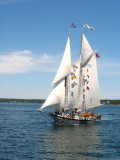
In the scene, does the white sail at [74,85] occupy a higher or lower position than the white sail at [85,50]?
lower

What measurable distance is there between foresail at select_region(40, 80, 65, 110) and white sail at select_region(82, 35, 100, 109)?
10867 mm

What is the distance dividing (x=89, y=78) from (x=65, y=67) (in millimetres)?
11888

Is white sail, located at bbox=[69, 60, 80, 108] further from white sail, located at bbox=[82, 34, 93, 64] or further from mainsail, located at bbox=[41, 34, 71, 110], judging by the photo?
white sail, located at bbox=[82, 34, 93, 64]

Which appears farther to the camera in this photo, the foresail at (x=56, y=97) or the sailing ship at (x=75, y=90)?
the sailing ship at (x=75, y=90)

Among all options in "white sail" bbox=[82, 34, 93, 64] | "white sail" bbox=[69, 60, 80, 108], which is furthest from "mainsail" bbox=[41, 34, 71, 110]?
"white sail" bbox=[82, 34, 93, 64]

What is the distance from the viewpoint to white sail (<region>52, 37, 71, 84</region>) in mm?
57812

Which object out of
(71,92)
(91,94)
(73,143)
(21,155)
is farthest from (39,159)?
(91,94)

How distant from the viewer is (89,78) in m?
69.2

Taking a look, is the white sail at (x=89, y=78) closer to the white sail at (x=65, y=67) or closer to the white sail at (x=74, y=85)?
the white sail at (x=74, y=85)

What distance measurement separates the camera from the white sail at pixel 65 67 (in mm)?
57812

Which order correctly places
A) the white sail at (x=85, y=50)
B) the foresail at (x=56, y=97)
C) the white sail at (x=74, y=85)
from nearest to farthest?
the foresail at (x=56, y=97), the white sail at (x=74, y=85), the white sail at (x=85, y=50)

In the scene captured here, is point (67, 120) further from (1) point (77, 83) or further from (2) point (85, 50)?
(2) point (85, 50)

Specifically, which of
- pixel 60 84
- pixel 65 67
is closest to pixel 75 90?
pixel 60 84

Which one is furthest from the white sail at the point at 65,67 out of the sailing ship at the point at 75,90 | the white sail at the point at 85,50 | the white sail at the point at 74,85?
the white sail at the point at 85,50
